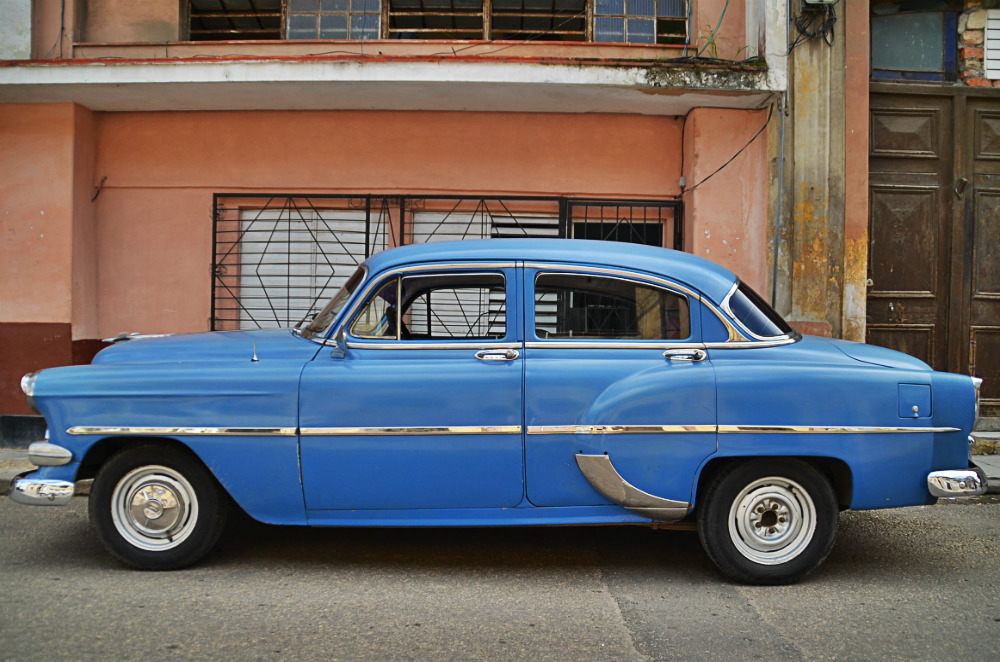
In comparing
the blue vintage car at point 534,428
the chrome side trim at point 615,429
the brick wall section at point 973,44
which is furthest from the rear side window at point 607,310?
the brick wall section at point 973,44

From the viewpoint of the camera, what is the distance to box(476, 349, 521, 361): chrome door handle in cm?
438

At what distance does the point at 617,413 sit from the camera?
427 cm

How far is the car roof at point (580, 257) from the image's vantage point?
4.54 metres

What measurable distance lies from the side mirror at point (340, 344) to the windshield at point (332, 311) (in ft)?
0.39

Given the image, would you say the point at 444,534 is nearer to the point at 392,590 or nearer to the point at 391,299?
the point at 392,590

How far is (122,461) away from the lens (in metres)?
4.44

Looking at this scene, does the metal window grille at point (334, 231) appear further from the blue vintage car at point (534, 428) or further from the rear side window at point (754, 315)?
the blue vintage car at point (534, 428)

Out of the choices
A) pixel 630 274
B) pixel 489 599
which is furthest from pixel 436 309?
pixel 489 599

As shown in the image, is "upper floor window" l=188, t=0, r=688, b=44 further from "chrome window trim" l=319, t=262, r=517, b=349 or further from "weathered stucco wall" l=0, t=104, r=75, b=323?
"chrome window trim" l=319, t=262, r=517, b=349

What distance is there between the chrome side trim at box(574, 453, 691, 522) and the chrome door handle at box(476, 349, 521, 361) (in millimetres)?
619

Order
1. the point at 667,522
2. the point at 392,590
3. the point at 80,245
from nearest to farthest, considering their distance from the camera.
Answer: the point at 392,590
the point at 667,522
the point at 80,245

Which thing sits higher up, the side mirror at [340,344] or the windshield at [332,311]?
the windshield at [332,311]

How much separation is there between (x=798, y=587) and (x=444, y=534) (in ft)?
7.08

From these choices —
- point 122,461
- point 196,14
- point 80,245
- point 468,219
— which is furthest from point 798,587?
point 196,14
